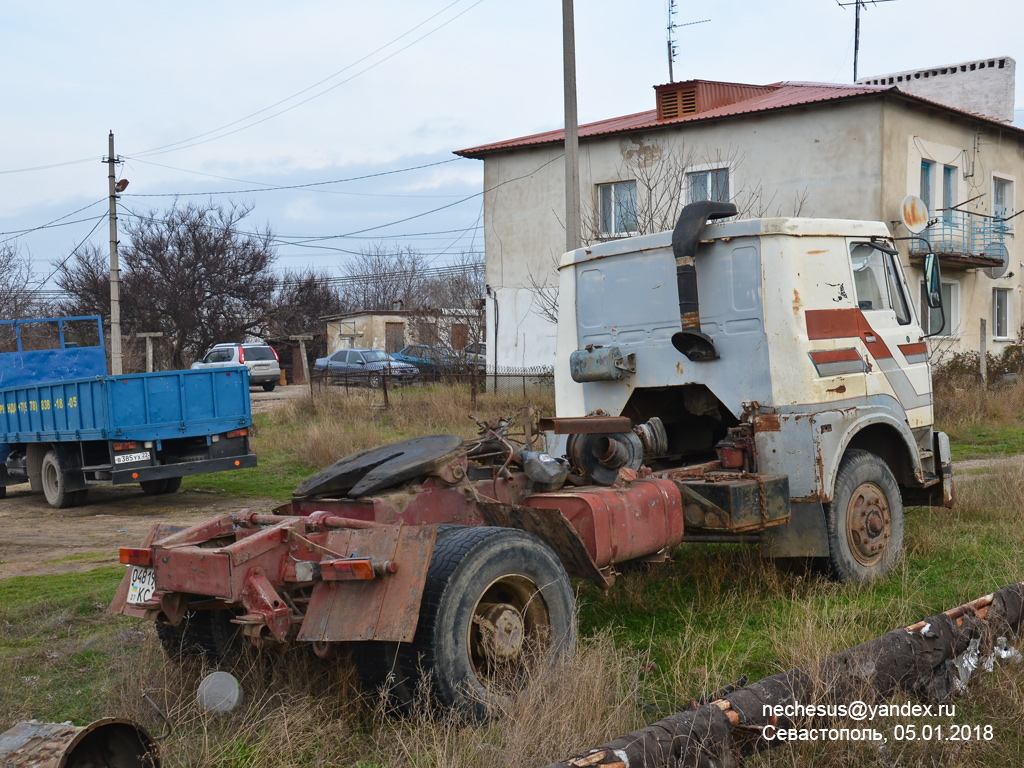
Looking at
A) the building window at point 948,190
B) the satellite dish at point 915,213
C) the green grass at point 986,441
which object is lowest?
the green grass at point 986,441

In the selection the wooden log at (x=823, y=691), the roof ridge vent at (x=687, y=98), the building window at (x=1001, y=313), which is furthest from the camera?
the building window at (x=1001, y=313)

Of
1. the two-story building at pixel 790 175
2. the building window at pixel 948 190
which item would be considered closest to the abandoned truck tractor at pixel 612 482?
the two-story building at pixel 790 175

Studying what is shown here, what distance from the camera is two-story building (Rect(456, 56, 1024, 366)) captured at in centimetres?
2000

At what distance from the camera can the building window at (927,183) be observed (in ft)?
Answer: 70.0

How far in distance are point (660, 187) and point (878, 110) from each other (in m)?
4.95

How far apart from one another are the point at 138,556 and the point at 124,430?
796 centimetres

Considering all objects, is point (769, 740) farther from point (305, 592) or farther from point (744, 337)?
point (744, 337)

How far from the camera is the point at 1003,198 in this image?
24.7 meters

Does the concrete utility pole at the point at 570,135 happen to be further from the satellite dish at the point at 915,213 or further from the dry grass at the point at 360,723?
the dry grass at the point at 360,723

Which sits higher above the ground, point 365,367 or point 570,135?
point 570,135

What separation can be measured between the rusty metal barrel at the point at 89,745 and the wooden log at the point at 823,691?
1586 millimetres

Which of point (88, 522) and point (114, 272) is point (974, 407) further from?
point (114, 272)

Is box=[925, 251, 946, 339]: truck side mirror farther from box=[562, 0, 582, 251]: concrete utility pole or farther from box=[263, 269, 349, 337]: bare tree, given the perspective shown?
box=[263, 269, 349, 337]: bare tree

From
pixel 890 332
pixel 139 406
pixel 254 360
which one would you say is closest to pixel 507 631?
pixel 890 332
